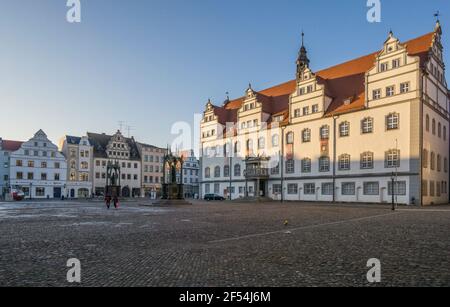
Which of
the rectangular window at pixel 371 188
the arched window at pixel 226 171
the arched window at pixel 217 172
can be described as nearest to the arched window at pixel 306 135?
the rectangular window at pixel 371 188

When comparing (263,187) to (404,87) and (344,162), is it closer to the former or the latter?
(344,162)

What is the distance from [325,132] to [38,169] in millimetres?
61119

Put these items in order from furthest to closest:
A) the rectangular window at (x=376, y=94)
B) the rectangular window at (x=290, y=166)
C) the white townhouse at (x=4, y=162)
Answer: the white townhouse at (x=4, y=162) < the rectangular window at (x=290, y=166) < the rectangular window at (x=376, y=94)

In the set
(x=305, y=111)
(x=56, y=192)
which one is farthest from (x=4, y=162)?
(x=305, y=111)

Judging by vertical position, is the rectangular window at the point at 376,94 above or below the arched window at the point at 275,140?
above

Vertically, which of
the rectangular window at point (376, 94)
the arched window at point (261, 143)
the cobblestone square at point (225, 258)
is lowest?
the cobblestone square at point (225, 258)

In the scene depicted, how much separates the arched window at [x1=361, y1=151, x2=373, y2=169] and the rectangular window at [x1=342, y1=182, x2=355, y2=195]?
2674 millimetres

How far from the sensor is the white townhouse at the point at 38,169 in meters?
71.6

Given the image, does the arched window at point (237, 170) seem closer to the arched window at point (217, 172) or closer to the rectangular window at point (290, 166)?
the arched window at point (217, 172)

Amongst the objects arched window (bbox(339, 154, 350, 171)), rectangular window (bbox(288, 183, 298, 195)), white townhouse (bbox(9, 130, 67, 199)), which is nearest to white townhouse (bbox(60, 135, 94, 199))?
white townhouse (bbox(9, 130, 67, 199))

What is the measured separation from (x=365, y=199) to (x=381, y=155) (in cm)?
552

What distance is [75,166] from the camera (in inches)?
3073

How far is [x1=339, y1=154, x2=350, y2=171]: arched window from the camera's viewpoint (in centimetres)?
4291
